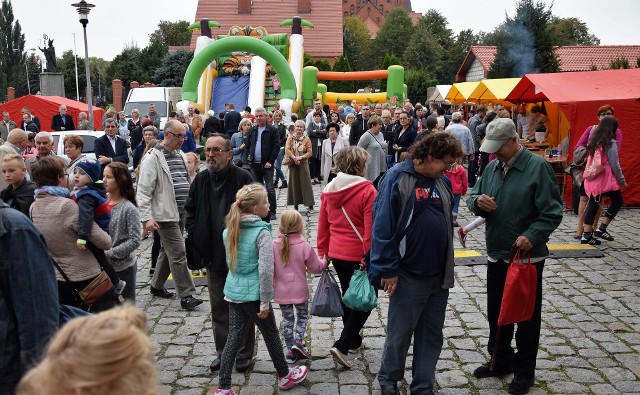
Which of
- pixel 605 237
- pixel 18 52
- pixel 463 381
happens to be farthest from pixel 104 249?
pixel 18 52

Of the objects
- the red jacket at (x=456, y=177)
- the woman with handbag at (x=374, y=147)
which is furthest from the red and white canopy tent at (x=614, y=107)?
the woman with handbag at (x=374, y=147)

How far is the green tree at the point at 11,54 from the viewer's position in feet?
215

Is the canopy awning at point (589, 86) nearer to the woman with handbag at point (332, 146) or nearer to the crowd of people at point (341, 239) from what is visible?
the woman with handbag at point (332, 146)

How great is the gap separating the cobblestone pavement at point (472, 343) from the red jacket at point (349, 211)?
0.91 metres

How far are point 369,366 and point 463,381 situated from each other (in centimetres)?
76

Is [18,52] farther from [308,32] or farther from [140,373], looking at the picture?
[140,373]

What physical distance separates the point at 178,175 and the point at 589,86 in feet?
30.2

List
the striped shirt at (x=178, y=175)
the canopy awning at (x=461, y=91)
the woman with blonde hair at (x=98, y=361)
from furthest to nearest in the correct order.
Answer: the canopy awning at (x=461, y=91)
the striped shirt at (x=178, y=175)
the woman with blonde hair at (x=98, y=361)

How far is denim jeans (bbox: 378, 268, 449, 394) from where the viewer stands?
4.62 metres

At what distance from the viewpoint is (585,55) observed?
4616 cm

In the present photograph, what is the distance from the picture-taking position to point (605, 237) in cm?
1005

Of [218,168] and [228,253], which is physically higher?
[218,168]

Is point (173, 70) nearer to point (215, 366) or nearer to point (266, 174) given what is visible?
point (266, 174)

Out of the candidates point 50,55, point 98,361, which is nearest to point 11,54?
point 50,55
